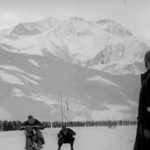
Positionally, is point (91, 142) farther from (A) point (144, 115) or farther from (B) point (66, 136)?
(A) point (144, 115)

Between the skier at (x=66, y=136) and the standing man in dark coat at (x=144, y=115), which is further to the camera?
the skier at (x=66, y=136)

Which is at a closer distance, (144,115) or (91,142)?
→ (144,115)

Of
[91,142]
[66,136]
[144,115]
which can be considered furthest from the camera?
[91,142]

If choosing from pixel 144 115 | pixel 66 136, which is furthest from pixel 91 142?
pixel 144 115

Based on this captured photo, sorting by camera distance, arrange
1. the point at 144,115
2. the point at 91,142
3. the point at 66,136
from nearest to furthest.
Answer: the point at 144,115 → the point at 66,136 → the point at 91,142

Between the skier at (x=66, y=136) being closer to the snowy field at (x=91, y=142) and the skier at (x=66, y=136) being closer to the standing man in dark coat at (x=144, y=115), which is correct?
the snowy field at (x=91, y=142)

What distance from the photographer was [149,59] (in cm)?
654

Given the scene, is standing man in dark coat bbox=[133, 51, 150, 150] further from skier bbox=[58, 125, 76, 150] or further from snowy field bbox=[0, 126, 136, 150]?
snowy field bbox=[0, 126, 136, 150]

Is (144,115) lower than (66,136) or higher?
lower

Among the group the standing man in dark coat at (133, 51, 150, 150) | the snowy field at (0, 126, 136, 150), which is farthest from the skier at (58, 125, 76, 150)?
the standing man in dark coat at (133, 51, 150, 150)

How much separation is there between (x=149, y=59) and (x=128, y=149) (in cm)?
1423

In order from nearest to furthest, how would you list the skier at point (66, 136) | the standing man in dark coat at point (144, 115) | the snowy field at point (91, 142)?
the standing man in dark coat at point (144, 115) < the skier at point (66, 136) < the snowy field at point (91, 142)

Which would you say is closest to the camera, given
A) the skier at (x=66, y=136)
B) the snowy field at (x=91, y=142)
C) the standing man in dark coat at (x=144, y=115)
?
the standing man in dark coat at (x=144, y=115)

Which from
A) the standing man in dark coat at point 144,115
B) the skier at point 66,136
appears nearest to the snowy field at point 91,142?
the skier at point 66,136
